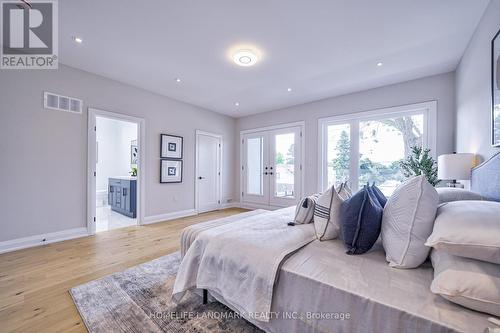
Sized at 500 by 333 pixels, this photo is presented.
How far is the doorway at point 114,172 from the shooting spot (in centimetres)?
339

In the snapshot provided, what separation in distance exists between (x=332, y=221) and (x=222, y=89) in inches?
132

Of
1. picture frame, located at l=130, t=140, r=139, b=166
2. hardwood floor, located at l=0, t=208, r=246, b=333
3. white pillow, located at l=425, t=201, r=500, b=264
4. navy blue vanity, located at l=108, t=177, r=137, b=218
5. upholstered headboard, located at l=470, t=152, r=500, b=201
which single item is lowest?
hardwood floor, located at l=0, t=208, r=246, b=333

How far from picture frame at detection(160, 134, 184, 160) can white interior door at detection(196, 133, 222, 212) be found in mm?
498

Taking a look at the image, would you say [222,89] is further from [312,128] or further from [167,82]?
[312,128]

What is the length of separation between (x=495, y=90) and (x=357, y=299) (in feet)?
6.61

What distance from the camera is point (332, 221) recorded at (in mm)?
1467

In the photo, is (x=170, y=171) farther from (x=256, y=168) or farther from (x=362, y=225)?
(x=362, y=225)

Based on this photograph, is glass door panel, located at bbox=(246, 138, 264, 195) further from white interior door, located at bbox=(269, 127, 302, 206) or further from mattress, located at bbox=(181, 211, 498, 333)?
mattress, located at bbox=(181, 211, 498, 333)

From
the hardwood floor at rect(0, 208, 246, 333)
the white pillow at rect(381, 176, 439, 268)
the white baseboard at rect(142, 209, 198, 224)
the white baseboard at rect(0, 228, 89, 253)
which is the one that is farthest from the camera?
the white baseboard at rect(142, 209, 198, 224)

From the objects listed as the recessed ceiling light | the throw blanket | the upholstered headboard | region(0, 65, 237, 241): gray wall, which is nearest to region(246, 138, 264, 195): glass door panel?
region(0, 65, 237, 241): gray wall

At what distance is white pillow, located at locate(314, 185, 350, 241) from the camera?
1.47 meters

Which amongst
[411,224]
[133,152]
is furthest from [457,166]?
[133,152]

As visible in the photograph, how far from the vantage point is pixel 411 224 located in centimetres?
107

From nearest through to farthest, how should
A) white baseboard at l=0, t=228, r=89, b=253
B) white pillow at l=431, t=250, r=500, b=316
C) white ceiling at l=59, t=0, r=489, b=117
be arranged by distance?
1. white pillow at l=431, t=250, r=500, b=316
2. white ceiling at l=59, t=0, r=489, b=117
3. white baseboard at l=0, t=228, r=89, b=253
